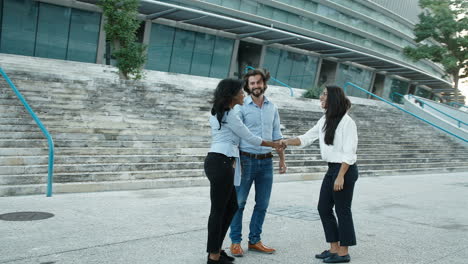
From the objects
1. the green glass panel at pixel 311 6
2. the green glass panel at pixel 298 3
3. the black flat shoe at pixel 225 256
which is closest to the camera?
the black flat shoe at pixel 225 256

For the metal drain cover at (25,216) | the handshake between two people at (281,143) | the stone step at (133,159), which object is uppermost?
the handshake between two people at (281,143)

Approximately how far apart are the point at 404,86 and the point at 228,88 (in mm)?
44707

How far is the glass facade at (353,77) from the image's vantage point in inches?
1470

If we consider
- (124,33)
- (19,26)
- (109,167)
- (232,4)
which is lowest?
(109,167)

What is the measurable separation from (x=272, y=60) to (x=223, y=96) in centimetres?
2819

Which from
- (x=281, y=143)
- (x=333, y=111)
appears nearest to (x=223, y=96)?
(x=281, y=143)

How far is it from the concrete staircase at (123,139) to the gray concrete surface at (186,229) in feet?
2.04

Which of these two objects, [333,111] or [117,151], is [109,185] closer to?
[117,151]

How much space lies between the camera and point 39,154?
867cm

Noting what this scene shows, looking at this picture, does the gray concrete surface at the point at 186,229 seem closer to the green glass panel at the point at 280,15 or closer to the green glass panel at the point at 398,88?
the green glass panel at the point at 280,15

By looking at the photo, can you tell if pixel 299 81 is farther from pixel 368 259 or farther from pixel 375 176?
pixel 368 259

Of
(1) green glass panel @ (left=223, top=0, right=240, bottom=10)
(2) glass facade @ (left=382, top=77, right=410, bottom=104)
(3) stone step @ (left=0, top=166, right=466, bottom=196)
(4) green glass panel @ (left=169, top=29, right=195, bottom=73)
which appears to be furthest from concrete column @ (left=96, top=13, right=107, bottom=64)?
(2) glass facade @ (left=382, top=77, right=410, bottom=104)

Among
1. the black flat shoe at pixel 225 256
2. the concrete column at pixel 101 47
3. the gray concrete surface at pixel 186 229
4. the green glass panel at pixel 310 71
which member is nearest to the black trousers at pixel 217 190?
the black flat shoe at pixel 225 256

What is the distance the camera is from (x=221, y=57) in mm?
29281
